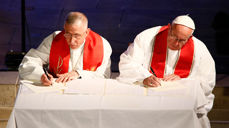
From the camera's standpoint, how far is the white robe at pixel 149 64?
16.1 ft

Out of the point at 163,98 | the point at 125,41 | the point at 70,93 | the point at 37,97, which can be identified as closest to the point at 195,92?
the point at 163,98

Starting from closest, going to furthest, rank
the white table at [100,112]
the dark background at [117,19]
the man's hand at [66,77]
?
1. the white table at [100,112]
2. the man's hand at [66,77]
3. the dark background at [117,19]

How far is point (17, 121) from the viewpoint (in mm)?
4023

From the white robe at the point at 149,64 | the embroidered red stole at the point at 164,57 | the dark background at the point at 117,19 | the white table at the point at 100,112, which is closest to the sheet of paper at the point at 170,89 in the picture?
the white table at the point at 100,112

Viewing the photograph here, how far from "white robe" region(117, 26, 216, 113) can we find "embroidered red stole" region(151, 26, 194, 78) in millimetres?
49

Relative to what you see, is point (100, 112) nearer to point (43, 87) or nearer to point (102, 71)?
point (43, 87)

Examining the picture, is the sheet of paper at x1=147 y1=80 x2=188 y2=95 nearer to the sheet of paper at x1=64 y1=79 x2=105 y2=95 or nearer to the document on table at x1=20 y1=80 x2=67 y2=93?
the sheet of paper at x1=64 y1=79 x2=105 y2=95

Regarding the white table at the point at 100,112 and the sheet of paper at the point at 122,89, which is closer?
the white table at the point at 100,112

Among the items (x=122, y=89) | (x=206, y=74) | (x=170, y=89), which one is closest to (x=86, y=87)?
(x=122, y=89)

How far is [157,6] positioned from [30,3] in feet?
9.72

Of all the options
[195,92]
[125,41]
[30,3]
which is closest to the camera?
[195,92]

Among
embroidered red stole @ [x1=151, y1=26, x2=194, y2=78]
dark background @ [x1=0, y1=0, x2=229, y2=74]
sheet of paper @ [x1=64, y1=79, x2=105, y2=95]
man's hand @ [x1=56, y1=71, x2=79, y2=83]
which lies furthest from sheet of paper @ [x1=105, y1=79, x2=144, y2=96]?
dark background @ [x1=0, y1=0, x2=229, y2=74]

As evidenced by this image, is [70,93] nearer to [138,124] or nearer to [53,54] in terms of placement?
[138,124]

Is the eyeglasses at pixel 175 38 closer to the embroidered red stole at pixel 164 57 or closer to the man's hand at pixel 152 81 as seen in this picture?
the embroidered red stole at pixel 164 57
